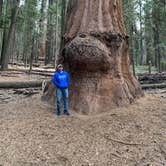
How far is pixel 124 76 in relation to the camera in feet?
23.7

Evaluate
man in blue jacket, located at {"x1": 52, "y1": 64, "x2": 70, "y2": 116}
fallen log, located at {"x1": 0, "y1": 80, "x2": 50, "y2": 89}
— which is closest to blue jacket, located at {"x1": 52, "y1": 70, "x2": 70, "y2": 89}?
man in blue jacket, located at {"x1": 52, "y1": 64, "x2": 70, "y2": 116}

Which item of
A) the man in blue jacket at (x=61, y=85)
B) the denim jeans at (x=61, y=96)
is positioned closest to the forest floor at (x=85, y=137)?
the denim jeans at (x=61, y=96)

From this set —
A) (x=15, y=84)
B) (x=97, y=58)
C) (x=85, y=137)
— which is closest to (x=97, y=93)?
(x=97, y=58)

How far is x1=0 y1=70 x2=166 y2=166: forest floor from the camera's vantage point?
14.4ft

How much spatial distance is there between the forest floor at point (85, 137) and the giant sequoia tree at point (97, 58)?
1.51 feet

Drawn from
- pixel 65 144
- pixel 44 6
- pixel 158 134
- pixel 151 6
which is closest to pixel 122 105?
pixel 158 134

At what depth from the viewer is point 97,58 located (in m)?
6.55

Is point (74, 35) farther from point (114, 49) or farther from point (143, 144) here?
point (143, 144)

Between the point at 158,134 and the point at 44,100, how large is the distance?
376cm

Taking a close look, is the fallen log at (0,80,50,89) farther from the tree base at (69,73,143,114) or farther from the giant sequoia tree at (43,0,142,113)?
the tree base at (69,73,143,114)

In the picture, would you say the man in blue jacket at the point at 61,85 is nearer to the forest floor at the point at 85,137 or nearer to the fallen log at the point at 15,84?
the forest floor at the point at 85,137

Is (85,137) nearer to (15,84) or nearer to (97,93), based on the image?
(97,93)

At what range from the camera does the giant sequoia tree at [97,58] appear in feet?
21.5

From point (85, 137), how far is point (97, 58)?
2318 mm
